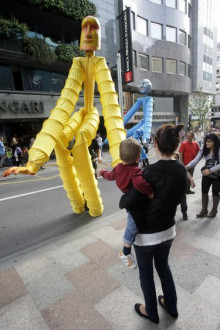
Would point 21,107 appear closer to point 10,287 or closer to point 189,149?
point 189,149

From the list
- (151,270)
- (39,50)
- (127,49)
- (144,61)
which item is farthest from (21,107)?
(144,61)

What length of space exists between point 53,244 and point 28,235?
0.84 meters

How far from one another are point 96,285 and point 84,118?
3.04m

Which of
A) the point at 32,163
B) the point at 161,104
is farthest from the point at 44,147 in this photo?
the point at 161,104

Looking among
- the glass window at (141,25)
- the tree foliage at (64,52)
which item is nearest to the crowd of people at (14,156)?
the tree foliage at (64,52)

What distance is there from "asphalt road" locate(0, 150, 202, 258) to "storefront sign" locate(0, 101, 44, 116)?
6807 mm

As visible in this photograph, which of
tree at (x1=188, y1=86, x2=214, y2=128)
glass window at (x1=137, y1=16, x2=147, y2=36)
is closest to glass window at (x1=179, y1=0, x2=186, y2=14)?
glass window at (x1=137, y1=16, x2=147, y2=36)

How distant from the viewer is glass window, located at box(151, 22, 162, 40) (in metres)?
22.7

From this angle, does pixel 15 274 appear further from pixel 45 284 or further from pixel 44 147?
pixel 44 147

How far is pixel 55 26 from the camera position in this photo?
14.8 meters

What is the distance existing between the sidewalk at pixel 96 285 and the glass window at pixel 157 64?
23190 millimetres

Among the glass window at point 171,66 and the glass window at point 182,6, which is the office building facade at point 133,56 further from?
the glass window at point 182,6

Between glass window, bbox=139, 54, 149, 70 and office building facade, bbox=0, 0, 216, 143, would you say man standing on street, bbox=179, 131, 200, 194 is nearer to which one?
office building facade, bbox=0, 0, 216, 143

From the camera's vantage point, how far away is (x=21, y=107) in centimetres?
1316
